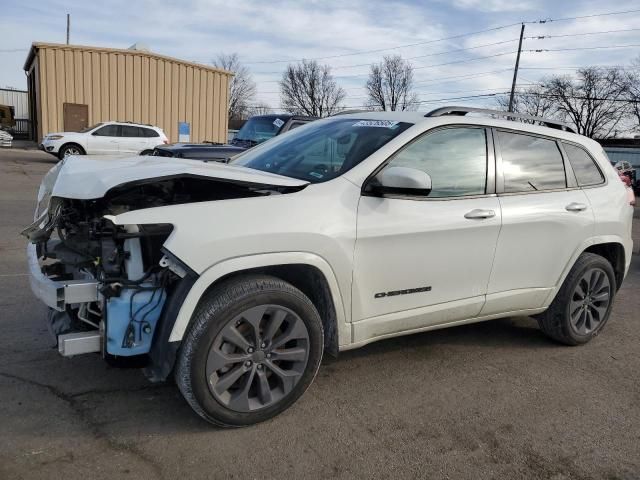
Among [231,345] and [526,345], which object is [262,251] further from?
[526,345]

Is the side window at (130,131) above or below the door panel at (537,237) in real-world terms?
above

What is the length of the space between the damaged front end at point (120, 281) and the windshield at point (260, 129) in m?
8.92

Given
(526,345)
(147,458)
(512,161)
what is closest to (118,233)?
(147,458)

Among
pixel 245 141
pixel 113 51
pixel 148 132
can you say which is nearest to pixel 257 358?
pixel 245 141

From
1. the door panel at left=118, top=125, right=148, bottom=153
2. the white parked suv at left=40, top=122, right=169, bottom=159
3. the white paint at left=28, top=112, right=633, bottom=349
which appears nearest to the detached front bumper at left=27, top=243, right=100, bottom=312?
the white paint at left=28, top=112, right=633, bottom=349

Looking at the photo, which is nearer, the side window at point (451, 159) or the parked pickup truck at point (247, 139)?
the side window at point (451, 159)

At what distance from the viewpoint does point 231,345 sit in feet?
9.57

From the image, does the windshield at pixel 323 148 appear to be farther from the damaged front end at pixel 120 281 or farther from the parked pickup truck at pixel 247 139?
the parked pickup truck at pixel 247 139

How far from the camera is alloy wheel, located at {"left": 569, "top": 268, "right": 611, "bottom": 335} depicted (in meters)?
4.41

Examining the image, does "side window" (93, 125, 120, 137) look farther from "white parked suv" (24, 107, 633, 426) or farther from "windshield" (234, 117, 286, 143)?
"white parked suv" (24, 107, 633, 426)

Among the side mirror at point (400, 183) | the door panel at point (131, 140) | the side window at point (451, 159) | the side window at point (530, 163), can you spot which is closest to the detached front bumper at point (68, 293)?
the side mirror at point (400, 183)

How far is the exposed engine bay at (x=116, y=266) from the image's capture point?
2.75m

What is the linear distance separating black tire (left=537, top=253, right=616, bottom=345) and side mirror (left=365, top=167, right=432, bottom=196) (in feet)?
5.99

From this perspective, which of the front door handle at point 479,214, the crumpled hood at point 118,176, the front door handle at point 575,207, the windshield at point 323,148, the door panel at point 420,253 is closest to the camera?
the crumpled hood at point 118,176
